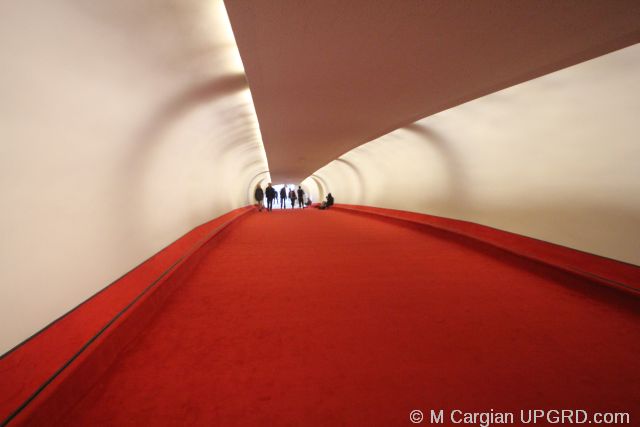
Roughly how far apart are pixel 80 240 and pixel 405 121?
6.77 m

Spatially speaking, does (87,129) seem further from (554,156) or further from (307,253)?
(554,156)

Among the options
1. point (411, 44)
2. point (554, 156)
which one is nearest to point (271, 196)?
point (554, 156)

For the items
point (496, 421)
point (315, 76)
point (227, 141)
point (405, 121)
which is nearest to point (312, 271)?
point (315, 76)

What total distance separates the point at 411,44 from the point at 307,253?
15.4ft

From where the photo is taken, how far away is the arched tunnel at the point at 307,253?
205 cm

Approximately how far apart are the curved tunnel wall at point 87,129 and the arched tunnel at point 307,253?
2 cm

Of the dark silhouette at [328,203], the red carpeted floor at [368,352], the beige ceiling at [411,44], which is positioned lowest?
the red carpeted floor at [368,352]

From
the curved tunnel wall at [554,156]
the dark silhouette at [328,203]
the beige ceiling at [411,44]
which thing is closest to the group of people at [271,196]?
the dark silhouette at [328,203]

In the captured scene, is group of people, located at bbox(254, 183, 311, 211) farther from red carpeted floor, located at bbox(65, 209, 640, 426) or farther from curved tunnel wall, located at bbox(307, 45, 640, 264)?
red carpeted floor, located at bbox(65, 209, 640, 426)

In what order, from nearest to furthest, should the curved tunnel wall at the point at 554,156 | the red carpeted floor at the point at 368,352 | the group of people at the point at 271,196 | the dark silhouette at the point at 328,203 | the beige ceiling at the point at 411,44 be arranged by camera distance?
the red carpeted floor at the point at 368,352 < the beige ceiling at the point at 411,44 < the curved tunnel wall at the point at 554,156 < the group of people at the point at 271,196 < the dark silhouette at the point at 328,203

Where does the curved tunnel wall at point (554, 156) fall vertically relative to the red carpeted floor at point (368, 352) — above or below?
above

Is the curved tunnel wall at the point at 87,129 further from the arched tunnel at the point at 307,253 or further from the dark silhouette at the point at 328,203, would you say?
the dark silhouette at the point at 328,203

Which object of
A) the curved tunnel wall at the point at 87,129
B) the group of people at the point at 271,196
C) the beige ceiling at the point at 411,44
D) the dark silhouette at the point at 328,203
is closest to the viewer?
the curved tunnel wall at the point at 87,129

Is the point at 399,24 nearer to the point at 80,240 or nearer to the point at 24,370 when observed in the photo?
the point at 80,240
